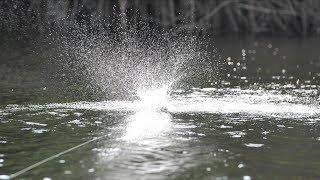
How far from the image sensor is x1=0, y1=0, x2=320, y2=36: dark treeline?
1455 inches

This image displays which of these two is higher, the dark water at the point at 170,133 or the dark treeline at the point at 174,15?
the dark treeline at the point at 174,15

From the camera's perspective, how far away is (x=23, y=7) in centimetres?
3822

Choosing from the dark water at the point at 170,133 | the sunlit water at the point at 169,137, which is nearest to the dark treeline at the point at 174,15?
the dark water at the point at 170,133

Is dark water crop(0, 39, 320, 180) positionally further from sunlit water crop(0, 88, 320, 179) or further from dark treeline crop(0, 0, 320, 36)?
dark treeline crop(0, 0, 320, 36)

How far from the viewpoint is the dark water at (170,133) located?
9.70m

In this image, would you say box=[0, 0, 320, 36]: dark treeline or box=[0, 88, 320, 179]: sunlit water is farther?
box=[0, 0, 320, 36]: dark treeline

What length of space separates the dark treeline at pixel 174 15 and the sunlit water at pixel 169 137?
2083 cm

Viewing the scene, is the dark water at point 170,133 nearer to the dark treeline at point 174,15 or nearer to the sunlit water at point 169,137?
the sunlit water at point 169,137

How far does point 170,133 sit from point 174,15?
30.5 m

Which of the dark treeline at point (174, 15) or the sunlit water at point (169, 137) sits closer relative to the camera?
the sunlit water at point (169, 137)

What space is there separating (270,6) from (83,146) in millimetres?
33936

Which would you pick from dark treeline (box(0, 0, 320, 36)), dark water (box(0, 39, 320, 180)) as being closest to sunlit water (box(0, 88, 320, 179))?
dark water (box(0, 39, 320, 180))

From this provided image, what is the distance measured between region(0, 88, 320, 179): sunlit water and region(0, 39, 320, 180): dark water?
1 cm

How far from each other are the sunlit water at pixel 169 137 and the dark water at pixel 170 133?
1 centimetres
